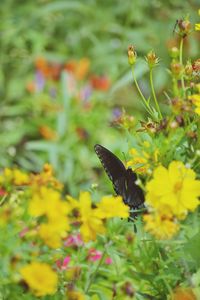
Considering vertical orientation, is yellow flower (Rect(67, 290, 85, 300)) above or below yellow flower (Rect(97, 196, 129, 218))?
below

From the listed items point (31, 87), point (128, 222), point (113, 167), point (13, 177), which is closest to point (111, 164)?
point (113, 167)

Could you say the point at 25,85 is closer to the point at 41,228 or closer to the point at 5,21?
the point at 5,21

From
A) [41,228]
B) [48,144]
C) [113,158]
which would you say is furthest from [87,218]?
[48,144]

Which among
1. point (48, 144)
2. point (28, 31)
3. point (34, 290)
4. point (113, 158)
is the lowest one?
point (34, 290)

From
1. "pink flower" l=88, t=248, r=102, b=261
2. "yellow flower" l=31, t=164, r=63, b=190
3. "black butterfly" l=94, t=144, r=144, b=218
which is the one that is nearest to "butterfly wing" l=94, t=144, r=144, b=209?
"black butterfly" l=94, t=144, r=144, b=218

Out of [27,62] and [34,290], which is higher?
[27,62]

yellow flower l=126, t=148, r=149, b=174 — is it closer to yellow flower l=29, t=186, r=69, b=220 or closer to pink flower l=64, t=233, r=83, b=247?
yellow flower l=29, t=186, r=69, b=220

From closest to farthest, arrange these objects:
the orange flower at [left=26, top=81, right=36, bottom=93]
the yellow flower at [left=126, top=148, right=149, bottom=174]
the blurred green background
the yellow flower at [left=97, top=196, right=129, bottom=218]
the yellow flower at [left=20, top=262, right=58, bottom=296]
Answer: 1. the yellow flower at [left=20, top=262, right=58, bottom=296]
2. the yellow flower at [left=97, top=196, right=129, bottom=218]
3. the yellow flower at [left=126, top=148, right=149, bottom=174]
4. the blurred green background
5. the orange flower at [left=26, top=81, right=36, bottom=93]

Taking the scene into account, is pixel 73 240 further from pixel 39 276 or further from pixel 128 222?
pixel 39 276
